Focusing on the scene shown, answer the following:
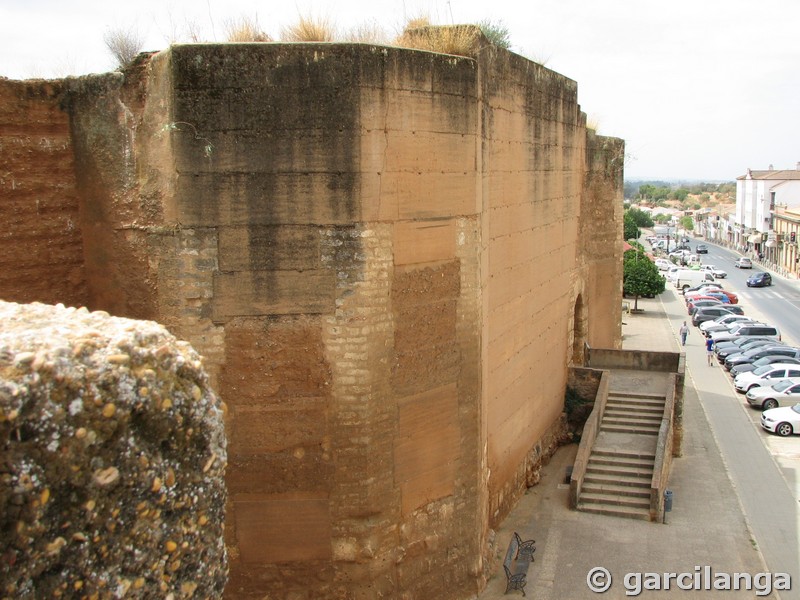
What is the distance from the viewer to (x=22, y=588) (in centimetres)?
359

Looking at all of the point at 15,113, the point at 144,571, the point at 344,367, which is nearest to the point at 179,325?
the point at 344,367

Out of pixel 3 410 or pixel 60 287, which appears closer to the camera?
pixel 3 410

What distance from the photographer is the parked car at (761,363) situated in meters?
25.1

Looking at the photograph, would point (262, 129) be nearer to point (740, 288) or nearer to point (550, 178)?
point (550, 178)

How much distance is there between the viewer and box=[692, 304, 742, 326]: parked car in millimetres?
37125

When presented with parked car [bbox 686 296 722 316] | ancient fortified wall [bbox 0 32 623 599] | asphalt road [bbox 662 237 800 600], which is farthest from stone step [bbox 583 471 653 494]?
parked car [bbox 686 296 722 316]

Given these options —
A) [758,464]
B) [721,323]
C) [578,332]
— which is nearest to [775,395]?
[758,464]

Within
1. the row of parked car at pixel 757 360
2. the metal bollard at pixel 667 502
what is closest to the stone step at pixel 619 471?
the metal bollard at pixel 667 502

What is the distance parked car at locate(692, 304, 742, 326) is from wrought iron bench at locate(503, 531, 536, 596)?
2822 cm

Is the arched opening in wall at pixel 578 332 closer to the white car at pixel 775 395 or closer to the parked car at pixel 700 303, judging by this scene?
the white car at pixel 775 395

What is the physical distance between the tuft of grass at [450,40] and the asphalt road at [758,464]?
28.0 feet

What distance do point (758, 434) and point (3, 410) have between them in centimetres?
1951

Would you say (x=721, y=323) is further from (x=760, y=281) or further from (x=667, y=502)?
(x=667, y=502)

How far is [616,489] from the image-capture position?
13625mm
